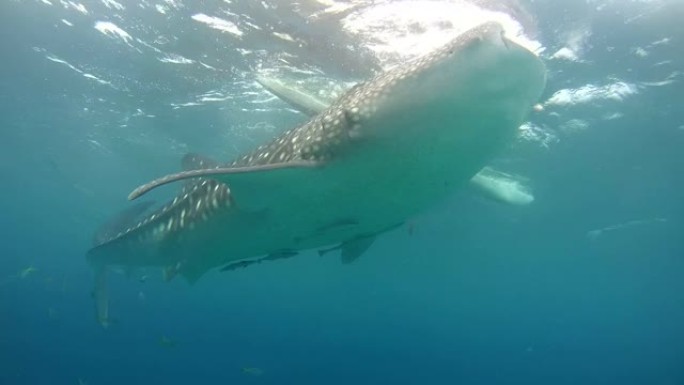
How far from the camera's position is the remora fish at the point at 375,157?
11.4ft

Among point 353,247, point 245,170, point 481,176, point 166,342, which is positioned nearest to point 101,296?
point 353,247

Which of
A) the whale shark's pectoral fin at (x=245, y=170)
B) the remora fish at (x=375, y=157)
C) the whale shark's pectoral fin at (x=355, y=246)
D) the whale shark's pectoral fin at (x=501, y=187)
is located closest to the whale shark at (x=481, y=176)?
the whale shark's pectoral fin at (x=501, y=187)

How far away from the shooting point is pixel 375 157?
415cm

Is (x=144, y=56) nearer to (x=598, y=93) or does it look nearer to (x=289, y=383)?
(x=598, y=93)

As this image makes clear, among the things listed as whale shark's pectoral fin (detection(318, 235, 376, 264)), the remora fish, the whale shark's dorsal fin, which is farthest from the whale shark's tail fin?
whale shark's pectoral fin (detection(318, 235, 376, 264))

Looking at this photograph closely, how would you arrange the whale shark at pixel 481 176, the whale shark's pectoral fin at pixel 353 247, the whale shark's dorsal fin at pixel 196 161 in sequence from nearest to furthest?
the whale shark's pectoral fin at pixel 353 247, the whale shark's dorsal fin at pixel 196 161, the whale shark at pixel 481 176

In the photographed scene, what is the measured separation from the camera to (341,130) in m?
4.24

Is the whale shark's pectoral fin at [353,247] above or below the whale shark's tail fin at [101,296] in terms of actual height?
above

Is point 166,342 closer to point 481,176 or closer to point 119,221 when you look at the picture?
point 119,221

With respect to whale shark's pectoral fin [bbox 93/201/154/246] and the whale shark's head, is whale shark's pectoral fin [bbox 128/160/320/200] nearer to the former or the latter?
the whale shark's head

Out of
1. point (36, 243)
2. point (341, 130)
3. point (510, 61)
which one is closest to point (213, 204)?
point (341, 130)

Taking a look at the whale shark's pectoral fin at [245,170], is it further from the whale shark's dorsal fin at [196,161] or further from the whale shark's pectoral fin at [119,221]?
the whale shark's pectoral fin at [119,221]

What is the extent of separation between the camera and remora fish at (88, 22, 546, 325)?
3.47 m

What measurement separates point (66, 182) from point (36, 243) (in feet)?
215
